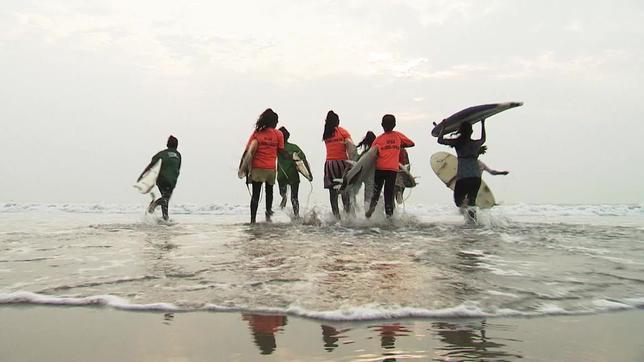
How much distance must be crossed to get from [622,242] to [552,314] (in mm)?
5035

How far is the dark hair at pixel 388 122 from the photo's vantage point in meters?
8.87

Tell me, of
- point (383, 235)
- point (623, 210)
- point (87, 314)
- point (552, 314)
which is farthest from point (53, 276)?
point (623, 210)

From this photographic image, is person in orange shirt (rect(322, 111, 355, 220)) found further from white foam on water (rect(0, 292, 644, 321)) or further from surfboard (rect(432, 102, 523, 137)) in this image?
white foam on water (rect(0, 292, 644, 321))

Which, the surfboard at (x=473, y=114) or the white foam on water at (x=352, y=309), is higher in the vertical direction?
the surfboard at (x=473, y=114)

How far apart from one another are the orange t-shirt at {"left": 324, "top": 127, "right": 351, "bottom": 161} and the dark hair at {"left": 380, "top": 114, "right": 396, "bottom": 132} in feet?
3.45

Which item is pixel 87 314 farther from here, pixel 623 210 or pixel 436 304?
pixel 623 210

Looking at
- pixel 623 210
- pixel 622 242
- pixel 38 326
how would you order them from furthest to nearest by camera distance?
1. pixel 623 210
2. pixel 622 242
3. pixel 38 326

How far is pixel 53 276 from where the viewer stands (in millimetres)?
3916

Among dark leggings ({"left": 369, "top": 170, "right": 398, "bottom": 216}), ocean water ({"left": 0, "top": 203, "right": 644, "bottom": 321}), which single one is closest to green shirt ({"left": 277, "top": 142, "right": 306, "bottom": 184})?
dark leggings ({"left": 369, "top": 170, "right": 398, "bottom": 216})

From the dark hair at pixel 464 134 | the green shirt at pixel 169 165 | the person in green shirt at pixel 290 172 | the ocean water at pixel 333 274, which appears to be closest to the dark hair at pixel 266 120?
the person in green shirt at pixel 290 172

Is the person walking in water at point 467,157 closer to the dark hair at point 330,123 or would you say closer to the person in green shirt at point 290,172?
the dark hair at point 330,123

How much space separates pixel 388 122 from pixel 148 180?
18.6 ft

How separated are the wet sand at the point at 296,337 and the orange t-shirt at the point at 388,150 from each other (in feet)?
20.3

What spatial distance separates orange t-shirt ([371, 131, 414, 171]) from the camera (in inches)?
349
